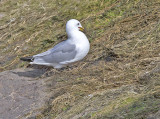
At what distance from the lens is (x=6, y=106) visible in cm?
439

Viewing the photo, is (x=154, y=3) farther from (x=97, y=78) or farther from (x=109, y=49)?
(x=97, y=78)

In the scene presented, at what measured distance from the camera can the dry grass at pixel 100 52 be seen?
354cm

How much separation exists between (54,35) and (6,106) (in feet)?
7.24

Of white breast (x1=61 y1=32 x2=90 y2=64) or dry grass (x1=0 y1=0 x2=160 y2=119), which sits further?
white breast (x1=61 y1=32 x2=90 y2=64)

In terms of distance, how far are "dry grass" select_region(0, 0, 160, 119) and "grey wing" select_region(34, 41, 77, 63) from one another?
0.69 ft

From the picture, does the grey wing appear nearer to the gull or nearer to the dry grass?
the gull

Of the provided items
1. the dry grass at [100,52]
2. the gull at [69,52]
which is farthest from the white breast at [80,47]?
the dry grass at [100,52]

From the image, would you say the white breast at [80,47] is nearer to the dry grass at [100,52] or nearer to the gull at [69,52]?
the gull at [69,52]

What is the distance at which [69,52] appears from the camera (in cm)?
517

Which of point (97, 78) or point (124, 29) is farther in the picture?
point (124, 29)

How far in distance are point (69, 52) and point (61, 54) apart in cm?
14

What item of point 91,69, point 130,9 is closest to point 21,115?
point 91,69

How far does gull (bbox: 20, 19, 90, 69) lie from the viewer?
5.10 m

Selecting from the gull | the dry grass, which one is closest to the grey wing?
the gull
